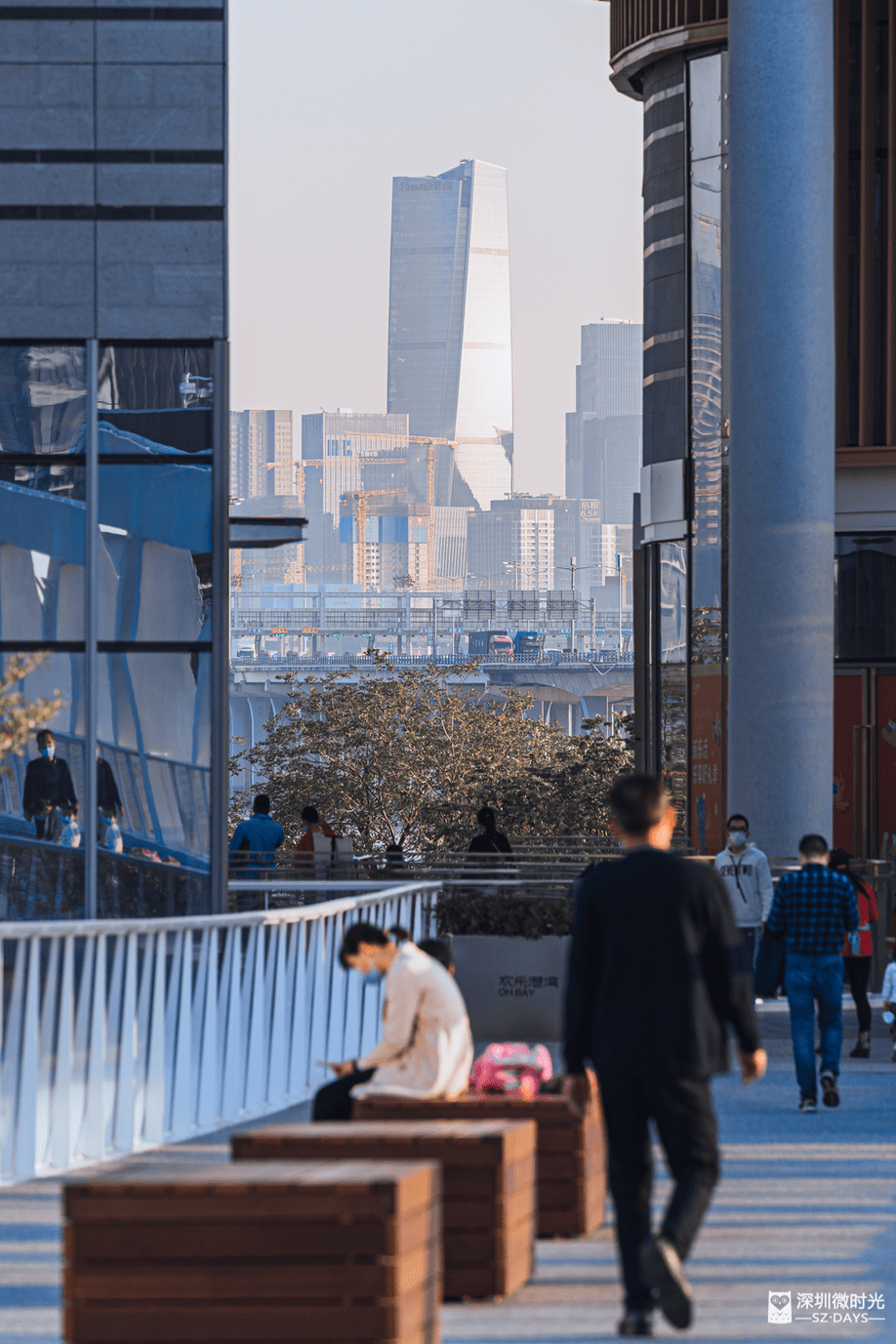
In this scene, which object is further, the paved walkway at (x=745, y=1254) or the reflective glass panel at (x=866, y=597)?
the reflective glass panel at (x=866, y=597)

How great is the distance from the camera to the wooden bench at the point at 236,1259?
505 centimetres

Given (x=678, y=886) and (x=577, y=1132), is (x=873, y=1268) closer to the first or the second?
(x=577, y=1132)

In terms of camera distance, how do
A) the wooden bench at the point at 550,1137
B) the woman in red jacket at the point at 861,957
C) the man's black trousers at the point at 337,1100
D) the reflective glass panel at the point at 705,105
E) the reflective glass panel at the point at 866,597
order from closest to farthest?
the wooden bench at the point at 550,1137
the man's black trousers at the point at 337,1100
the woman in red jacket at the point at 861,957
the reflective glass panel at the point at 866,597
the reflective glass panel at the point at 705,105

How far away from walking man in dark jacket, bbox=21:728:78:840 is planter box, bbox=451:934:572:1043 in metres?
3.16

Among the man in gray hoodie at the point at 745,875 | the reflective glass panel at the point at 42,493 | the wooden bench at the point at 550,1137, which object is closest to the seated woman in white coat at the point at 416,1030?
the wooden bench at the point at 550,1137

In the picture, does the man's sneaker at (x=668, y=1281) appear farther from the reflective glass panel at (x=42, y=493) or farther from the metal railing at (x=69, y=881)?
the reflective glass panel at (x=42, y=493)

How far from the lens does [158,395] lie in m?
14.5

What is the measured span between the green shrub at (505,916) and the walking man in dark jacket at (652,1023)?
8.39m

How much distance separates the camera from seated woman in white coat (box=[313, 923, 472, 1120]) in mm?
7402

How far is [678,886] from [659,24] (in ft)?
75.3

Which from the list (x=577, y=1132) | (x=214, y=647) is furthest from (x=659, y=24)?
(x=577, y=1132)

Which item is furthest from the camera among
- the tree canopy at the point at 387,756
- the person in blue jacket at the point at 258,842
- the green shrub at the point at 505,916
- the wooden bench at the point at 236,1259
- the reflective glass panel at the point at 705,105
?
the tree canopy at the point at 387,756

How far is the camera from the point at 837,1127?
10.3 m

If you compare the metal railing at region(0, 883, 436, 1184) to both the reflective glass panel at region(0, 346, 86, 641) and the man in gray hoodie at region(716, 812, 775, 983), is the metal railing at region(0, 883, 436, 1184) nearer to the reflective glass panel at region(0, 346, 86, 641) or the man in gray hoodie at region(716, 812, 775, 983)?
the man in gray hoodie at region(716, 812, 775, 983)
